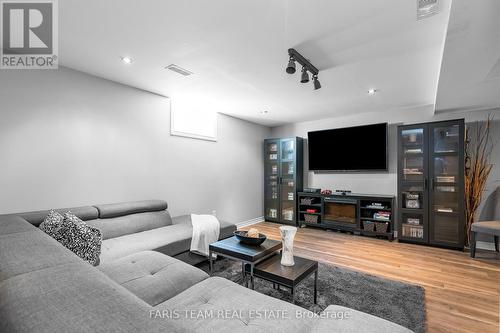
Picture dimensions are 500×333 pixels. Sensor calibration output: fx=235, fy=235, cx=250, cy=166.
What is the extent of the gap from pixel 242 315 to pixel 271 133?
517 centimetres

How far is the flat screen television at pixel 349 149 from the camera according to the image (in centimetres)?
452

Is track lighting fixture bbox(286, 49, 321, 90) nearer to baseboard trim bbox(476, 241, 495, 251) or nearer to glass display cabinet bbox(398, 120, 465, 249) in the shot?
glass display cabinet bbox(398, 120, 465, 249)

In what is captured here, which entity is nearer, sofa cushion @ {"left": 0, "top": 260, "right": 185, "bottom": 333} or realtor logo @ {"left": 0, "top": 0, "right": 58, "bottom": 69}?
sofa cushion @ {"left": 0, "top": 260, "right": 185, "bottom": 333}

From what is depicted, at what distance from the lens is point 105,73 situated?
2881mm

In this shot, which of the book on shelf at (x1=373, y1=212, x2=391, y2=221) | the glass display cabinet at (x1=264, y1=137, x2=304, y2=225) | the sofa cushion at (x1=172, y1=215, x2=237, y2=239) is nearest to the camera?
the sofa cushion at (x1=172, y1=215, x2=237, y2=239)

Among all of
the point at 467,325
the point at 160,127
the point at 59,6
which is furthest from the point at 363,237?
the point at 59,6

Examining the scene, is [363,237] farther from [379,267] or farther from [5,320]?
[5,320]

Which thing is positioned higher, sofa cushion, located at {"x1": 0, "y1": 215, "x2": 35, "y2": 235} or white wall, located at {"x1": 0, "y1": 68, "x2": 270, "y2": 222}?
Result: white wall, located at {"x1": 0, "y1": 68, "x2": 270, "y2": 222}

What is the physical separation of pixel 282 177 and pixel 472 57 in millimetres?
3881

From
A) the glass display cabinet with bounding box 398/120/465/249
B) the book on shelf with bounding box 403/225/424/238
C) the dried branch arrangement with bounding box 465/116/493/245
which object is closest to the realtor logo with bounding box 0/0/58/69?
the glass display cabinet with bounding box 398/120/465/249

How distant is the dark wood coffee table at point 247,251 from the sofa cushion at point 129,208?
1.31 meters

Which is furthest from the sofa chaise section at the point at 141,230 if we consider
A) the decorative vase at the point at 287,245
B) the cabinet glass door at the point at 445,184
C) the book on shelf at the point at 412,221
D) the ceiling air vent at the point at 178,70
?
the cabinet glass door at the point at 445,184

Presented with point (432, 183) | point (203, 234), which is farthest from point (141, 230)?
point (432, 183)

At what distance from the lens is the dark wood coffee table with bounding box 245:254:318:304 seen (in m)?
1.79
